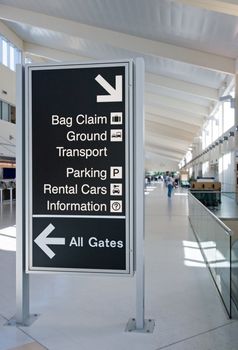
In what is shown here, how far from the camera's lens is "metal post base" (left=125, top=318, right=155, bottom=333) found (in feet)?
10.9

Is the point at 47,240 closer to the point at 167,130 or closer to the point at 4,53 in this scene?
the point at 4,53

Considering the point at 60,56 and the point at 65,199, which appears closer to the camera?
the point at 65,199

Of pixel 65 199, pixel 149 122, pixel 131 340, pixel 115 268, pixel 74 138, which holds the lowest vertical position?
pixel 131 340

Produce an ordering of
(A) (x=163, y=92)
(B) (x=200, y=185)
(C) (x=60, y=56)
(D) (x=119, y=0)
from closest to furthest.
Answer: (D) (x=119, y=0), (B) (x=200, y=185), (C) (x=60, y=56), (A) (x=163, y=92)

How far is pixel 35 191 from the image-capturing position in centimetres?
339

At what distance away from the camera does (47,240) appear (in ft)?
11.1

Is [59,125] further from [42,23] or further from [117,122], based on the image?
[42,23]

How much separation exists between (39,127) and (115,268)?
144cm

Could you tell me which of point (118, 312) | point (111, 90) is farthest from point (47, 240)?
point (111, 90)

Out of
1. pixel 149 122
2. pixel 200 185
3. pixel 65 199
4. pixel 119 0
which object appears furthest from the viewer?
pixel 149 122

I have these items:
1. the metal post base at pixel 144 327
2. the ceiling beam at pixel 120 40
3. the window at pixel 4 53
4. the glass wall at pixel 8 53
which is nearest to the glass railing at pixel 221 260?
the metal post base at pixel 144 327

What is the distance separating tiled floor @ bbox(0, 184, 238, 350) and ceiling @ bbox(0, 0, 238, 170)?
7.96 meters

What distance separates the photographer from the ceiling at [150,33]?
38.7ft

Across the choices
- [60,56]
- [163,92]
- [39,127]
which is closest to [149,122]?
[163,92]
